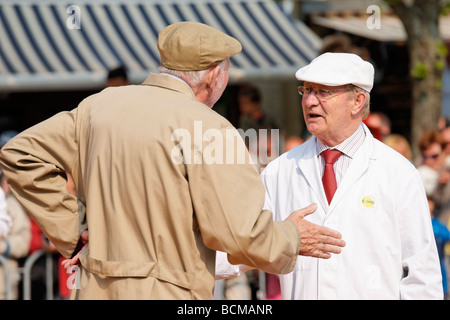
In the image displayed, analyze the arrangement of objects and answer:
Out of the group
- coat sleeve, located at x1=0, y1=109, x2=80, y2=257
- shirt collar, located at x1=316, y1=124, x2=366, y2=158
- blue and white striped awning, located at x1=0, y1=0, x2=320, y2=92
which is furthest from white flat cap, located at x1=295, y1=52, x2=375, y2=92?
blue and white striped awning, located at x1=0, y1=0, x2=320, y2=92

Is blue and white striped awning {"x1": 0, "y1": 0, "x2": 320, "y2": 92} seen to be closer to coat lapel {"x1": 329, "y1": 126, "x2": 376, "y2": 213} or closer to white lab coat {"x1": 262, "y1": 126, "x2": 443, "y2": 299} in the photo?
coat lapel {"x1": 329, "y1": 126, "x2": 376, "y2": 213}

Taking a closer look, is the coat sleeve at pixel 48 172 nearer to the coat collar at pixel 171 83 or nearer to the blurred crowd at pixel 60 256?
the coat collar at pixel 171 83

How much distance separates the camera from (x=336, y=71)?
151 inches

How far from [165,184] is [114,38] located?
313 inches

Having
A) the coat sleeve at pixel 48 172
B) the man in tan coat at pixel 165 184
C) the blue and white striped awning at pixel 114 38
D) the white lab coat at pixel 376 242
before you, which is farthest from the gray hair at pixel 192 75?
the blue and white striped awning at pixel 114 38

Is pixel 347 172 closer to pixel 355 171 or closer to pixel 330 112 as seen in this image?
pixel 355 171

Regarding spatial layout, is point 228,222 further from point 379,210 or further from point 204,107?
point 379,210

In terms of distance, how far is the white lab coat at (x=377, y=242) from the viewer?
3.71 meters

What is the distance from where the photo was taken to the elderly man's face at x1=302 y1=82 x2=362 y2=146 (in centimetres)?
390

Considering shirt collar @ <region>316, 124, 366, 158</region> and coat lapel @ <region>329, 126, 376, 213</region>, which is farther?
shirt collar @ <region>316, 124, 366, 158</region>

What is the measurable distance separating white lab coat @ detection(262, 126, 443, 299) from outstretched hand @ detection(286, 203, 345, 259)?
40cm

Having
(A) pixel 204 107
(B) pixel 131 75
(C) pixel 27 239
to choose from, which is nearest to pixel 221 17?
(B) pixel 131 75

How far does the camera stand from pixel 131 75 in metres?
9.99

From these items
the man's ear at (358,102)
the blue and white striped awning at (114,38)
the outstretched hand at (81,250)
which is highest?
the blue and white striped awning at (114,38)
